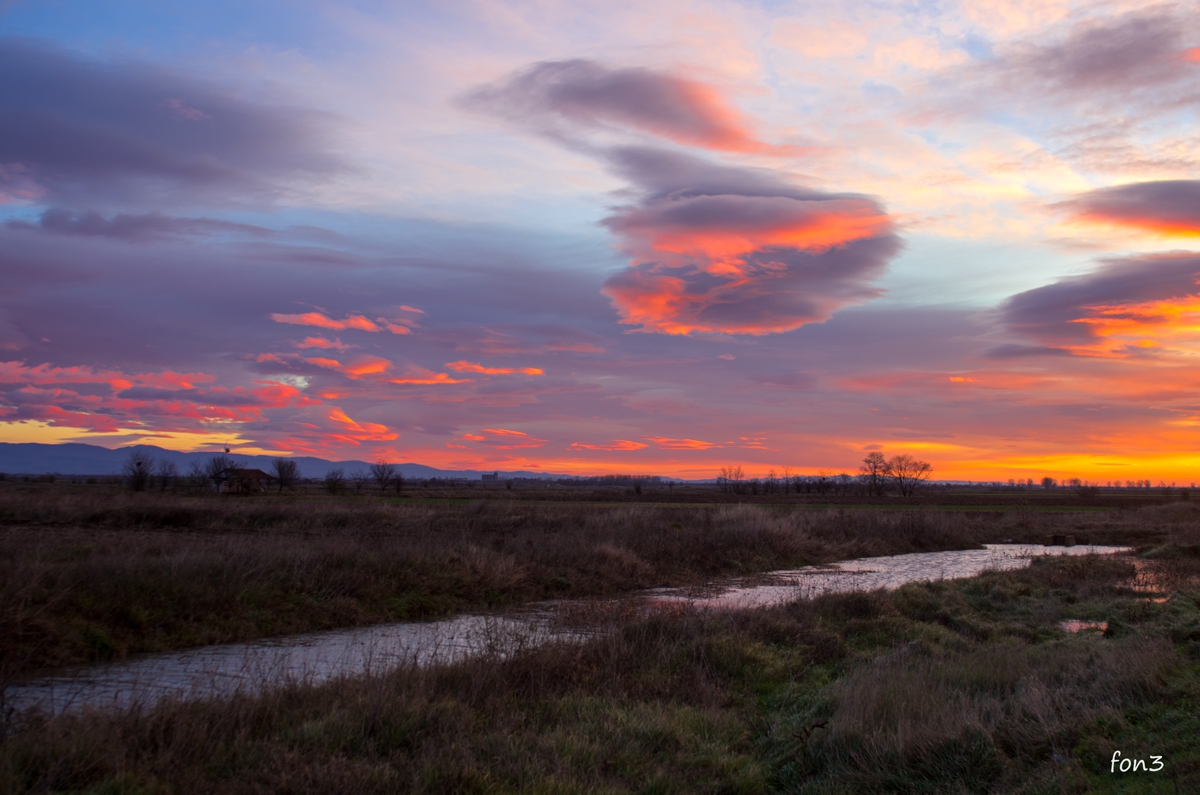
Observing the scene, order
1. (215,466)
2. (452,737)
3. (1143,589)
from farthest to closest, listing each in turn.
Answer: (215,466)
(1143,589)
(452,737)

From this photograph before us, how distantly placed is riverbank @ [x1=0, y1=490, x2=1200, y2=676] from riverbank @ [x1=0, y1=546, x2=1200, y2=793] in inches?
283

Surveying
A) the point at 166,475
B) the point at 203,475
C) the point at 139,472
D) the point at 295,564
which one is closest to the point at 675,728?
the point at 295,564

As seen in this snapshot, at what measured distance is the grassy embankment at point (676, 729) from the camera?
272 inches

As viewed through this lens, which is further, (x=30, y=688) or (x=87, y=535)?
(x=87, y=535)

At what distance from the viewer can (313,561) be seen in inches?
826

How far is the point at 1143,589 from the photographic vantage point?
75.2 ft

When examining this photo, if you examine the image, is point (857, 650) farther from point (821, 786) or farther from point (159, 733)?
point (159, 733)

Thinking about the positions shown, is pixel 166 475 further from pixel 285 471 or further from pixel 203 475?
pixel 285 471

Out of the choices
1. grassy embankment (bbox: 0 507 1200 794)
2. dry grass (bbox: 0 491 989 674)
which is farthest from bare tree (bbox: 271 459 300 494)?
grassy embankment (bbox: 0 507 1200 794)

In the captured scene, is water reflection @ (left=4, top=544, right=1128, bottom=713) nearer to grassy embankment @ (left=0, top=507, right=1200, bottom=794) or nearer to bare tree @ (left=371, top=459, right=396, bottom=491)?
grassy embankment @ (left=0, top=507, right=1200, bottom=794)

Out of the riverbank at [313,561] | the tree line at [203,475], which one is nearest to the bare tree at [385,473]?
the tree line at [203,475]

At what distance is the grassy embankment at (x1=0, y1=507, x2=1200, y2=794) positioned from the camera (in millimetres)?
6918

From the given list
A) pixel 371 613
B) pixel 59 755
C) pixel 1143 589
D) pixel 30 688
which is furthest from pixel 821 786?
pixel 1143 589

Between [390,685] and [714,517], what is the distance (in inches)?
1530
